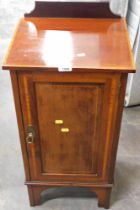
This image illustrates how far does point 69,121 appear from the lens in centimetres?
100

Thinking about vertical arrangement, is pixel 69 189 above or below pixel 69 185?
below

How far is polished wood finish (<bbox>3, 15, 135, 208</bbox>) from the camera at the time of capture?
2.83 ft

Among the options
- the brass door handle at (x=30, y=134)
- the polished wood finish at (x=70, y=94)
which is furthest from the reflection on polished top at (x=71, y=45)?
the brass door handle at (x=30, y=134)

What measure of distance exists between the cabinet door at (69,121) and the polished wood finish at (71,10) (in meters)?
0.38

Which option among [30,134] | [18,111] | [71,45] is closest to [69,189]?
[30,134]

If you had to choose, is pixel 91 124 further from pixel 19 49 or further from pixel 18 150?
pixel 18 150

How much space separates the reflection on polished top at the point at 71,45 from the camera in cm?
84

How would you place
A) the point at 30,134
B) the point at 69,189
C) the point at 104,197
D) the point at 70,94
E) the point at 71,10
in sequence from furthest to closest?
the point at 69,189 < the point at 104,197 < the point at 71,10 < the point at 30,134 < the point at 70,94

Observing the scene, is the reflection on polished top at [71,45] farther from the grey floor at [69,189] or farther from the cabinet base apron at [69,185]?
the grey floor at [69,189]

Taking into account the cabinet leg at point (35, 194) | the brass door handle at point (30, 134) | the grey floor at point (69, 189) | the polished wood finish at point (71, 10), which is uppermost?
the polished wood finish at point (71, 10)

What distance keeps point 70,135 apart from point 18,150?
0.66 m

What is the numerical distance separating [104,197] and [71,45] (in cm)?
72

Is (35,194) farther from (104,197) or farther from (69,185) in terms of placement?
(104,197)

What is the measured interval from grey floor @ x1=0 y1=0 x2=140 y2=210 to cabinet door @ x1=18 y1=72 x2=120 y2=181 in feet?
0.71
